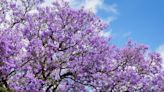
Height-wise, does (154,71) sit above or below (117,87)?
above

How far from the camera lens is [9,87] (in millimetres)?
29031

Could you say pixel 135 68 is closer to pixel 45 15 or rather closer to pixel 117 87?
pixel 117 87

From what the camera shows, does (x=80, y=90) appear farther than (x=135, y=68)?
No

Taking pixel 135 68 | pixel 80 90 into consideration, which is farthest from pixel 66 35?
pixel 135 68

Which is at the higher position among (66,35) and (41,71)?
(66,35)

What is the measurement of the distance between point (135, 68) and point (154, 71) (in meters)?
1.72

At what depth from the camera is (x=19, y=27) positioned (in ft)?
102

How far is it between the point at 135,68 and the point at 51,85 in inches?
316

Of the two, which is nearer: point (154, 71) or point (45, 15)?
point (45, 15)

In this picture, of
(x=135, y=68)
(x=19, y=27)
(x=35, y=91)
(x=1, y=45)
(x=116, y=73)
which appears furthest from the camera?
(x=135, y=68)

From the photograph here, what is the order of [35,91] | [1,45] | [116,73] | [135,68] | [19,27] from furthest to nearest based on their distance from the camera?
[135,68]
[116,73]
[19,27]
[35,91]
[1,45]

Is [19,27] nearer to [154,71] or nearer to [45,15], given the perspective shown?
[45,15]

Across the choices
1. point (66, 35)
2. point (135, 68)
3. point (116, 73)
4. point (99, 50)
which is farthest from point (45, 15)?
point (135, 68)

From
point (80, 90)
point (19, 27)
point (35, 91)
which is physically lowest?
point (35, 91)
